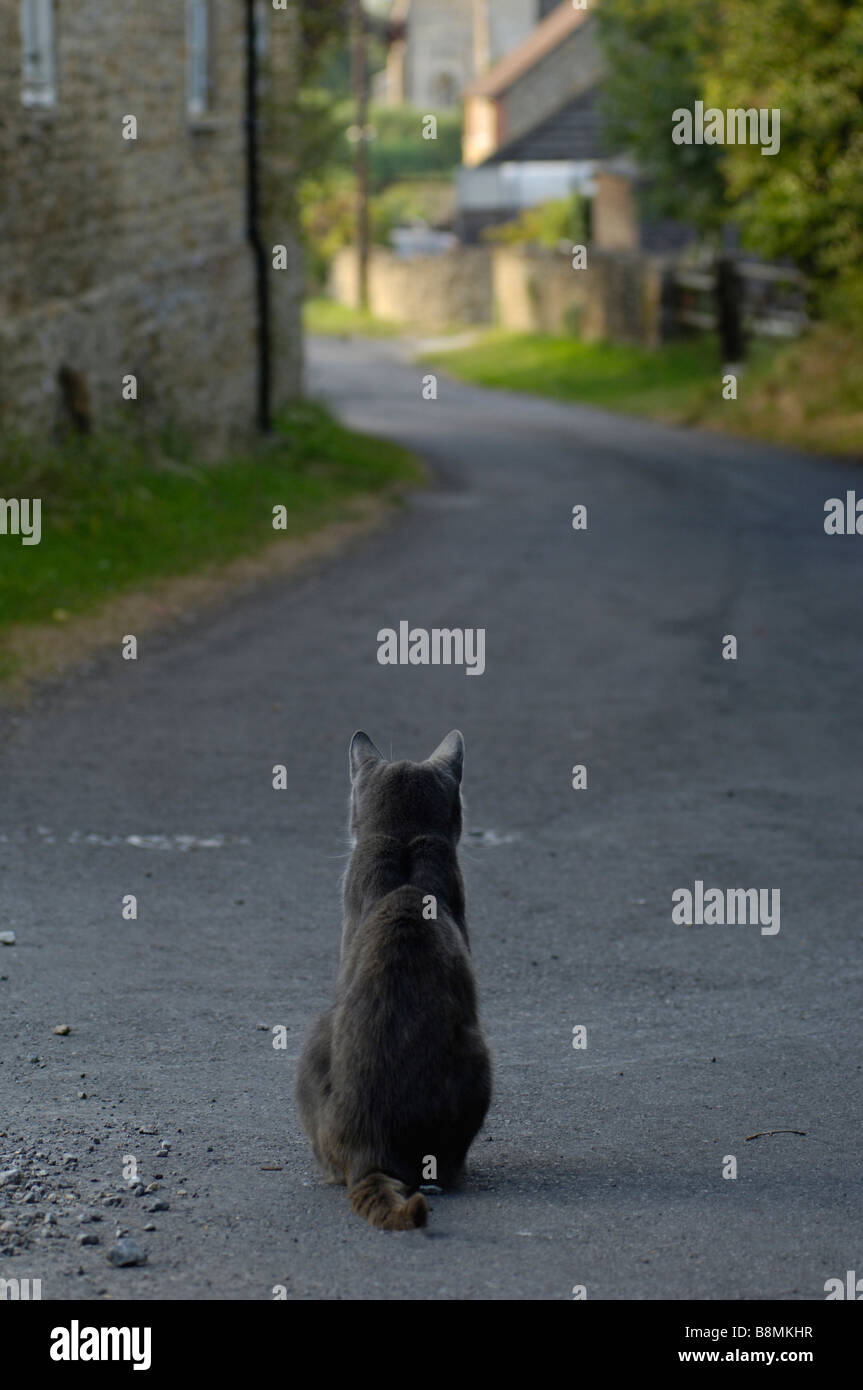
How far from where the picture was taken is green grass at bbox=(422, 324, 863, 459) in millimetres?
25516

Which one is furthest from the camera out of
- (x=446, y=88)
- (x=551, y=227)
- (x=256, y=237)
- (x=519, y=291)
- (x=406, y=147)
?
(x=446, y=88)

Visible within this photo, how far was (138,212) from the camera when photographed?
1894 centimetres

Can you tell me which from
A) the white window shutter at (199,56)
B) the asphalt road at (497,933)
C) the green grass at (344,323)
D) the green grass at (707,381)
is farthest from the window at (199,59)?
the green grass at (344,323)

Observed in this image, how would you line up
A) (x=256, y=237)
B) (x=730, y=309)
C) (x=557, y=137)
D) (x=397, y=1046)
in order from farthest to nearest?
1. (x=557, y=137)
2. (x=730, y=309)
3. (x=256, y=237)
4. (x=397, y=1046)

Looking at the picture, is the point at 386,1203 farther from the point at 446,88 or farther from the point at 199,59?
the point at 446,88

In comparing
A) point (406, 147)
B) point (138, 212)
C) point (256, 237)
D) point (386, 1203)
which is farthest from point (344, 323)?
point (386, 1203)

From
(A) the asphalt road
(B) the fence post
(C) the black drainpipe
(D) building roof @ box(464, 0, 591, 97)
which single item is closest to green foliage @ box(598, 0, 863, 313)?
(B) the fence post

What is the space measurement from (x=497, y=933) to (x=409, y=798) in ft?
7.35

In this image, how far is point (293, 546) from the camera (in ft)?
53.2

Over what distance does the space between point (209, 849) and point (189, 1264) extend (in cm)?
412

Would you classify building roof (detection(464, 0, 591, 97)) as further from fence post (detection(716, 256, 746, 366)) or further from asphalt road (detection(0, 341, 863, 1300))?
asphalt road (detection(0, 341, 863, 1300))

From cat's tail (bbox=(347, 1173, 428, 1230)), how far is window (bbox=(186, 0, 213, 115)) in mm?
18210
